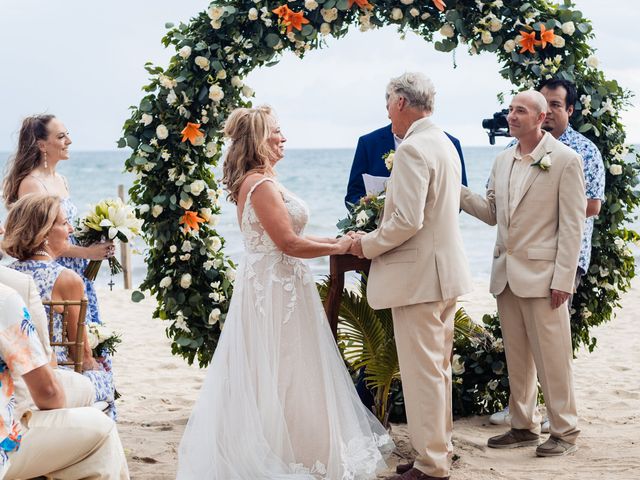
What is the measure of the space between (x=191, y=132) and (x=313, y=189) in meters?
31.1

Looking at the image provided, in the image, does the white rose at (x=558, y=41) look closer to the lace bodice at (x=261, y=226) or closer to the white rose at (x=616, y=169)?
the white rose at (x=616, y=169)

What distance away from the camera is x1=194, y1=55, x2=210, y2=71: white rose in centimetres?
544

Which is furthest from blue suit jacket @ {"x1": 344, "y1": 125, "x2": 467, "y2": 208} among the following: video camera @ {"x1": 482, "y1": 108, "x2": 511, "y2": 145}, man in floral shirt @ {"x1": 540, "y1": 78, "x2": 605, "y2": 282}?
man in floral shirt @ {"x1": 540, "y1": 78, "x2": 605, "y2": 282}

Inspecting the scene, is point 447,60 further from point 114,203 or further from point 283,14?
point 114,203

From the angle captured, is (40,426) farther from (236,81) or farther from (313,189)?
(313,189)

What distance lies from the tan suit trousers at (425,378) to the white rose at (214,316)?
1.52 m

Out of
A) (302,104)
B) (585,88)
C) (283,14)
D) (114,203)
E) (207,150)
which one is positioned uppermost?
(302,104)

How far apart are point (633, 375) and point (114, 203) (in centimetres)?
465

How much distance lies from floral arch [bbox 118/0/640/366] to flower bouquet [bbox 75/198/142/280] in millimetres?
293

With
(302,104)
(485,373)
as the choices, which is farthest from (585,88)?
(302,104)

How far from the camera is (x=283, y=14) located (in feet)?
17.6

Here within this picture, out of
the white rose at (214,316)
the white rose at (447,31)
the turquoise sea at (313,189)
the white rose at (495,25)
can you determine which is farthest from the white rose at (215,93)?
the turquoise sea at (313,189)

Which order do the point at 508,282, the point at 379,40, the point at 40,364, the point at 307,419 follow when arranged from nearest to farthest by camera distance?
1. the point at 40,364
2. the point at 307,419
3. the point at 508,282
4. the point at 379,40

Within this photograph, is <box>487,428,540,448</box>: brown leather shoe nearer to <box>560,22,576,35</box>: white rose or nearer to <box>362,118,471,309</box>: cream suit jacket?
<box>362,118,471,309</box>: cream suit jacket
